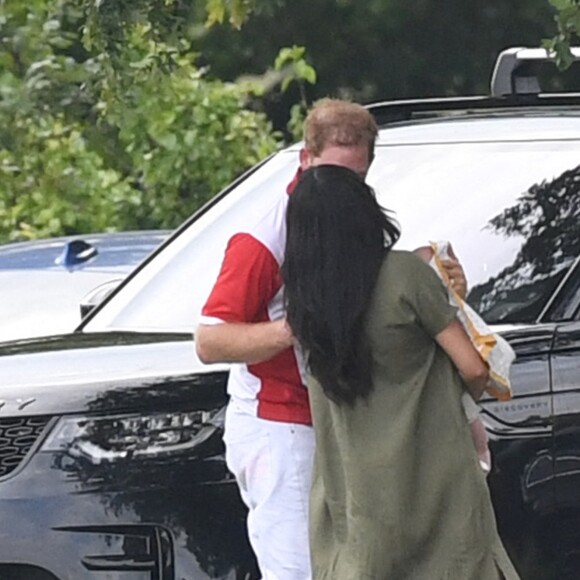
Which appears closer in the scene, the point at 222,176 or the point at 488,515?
the point at 488,515

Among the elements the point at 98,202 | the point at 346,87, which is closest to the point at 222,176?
the point at 98,202

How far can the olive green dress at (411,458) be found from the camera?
12.1 feet

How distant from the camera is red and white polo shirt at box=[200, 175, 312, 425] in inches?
157

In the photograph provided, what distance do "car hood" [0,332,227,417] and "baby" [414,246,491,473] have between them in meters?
0.62

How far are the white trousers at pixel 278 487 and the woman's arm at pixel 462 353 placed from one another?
1.44 ft

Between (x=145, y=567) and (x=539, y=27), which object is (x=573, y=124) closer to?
(x=145, y=567)

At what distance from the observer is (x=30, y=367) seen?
4625 millimetres

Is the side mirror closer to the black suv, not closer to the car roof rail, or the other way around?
the black suv

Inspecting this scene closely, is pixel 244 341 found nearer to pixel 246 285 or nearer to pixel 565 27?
pixel 246 285

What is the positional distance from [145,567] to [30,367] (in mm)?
692

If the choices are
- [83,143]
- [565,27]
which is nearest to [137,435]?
[565,27]

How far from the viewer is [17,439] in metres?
4.28

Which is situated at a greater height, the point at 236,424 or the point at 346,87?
the point at 236,424

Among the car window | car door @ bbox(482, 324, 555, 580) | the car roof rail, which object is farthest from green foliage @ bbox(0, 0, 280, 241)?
car door @ bbox(482, 324, 555, 580)
